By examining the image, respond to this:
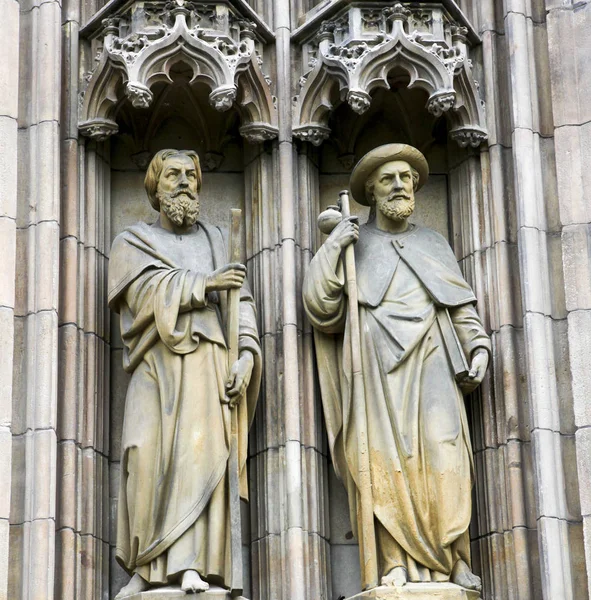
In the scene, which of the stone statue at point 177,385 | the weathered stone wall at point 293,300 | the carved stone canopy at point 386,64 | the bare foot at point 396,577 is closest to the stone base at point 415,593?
the bare foot at point 396,577

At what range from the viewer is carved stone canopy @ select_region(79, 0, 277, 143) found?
13.9 meters

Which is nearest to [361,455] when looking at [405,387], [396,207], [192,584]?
[405,387]

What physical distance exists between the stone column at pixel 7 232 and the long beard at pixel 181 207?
984 millimetres

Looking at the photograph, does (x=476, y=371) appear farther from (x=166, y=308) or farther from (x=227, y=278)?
(x=166, y=308)

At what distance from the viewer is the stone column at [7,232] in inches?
505

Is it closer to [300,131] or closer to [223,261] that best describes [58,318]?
[223,261]

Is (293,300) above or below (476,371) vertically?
above

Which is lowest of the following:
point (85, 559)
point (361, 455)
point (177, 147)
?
point (85, 559)

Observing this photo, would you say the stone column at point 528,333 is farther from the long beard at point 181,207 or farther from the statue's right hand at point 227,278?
the long beard at point 181,207

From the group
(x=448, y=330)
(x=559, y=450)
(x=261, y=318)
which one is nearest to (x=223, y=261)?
(x=261, y=318)

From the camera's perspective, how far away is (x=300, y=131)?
1423cm

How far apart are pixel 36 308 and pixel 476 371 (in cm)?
272

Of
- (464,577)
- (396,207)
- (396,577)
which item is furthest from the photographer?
(396,207)

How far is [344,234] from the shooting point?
13.7 metres
